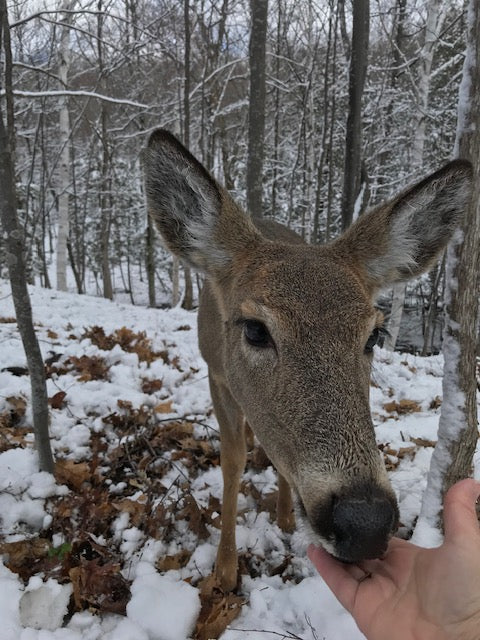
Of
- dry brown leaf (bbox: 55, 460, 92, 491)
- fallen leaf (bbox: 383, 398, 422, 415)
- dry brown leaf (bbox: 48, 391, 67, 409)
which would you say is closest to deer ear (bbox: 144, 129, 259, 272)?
dry brown leaf (bbox: 55, 460, 92, 491)

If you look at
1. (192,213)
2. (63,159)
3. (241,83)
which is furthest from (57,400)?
(241,83)

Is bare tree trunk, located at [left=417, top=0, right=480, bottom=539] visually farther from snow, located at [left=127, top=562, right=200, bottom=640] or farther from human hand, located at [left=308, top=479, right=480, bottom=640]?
snow, located at [left=127, top=562, right=200, bottom=640]

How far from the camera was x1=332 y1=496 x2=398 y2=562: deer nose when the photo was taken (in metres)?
1.48

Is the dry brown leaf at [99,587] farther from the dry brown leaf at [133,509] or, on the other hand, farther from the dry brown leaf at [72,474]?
the dry brown leaf at [72,474]

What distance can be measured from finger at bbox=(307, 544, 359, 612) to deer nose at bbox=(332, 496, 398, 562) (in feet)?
1.22

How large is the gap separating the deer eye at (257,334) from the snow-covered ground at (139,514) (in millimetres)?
1606

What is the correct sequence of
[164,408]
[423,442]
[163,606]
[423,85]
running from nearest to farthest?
[163,606]
[423,442]
[164,408]
[423,85]

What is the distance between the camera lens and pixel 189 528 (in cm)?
342

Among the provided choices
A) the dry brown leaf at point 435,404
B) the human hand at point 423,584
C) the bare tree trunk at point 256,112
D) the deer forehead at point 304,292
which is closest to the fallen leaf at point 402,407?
the dry brown leaf at point 435,404

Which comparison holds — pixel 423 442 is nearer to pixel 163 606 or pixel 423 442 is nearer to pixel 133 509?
pixel 133 509

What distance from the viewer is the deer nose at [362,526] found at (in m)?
1.48

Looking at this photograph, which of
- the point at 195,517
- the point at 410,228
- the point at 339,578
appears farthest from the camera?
the point at 195,517

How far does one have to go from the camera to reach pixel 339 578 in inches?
75.1

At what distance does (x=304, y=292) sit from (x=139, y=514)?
85.6 inches
